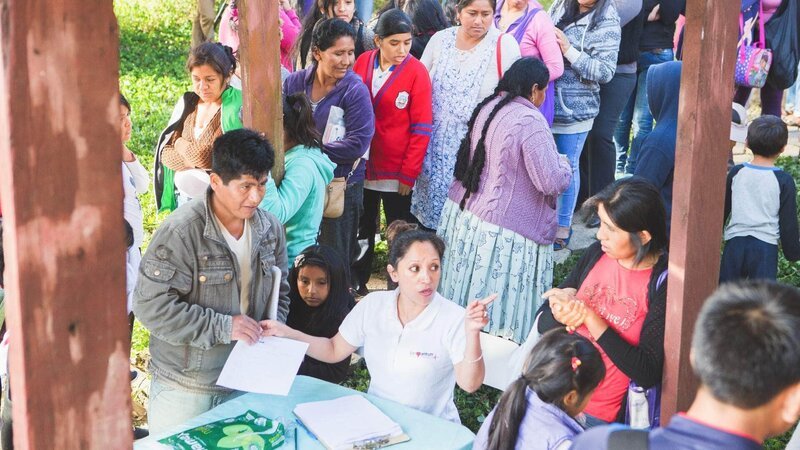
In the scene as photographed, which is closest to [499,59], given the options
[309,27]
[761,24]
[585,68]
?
[585,68]

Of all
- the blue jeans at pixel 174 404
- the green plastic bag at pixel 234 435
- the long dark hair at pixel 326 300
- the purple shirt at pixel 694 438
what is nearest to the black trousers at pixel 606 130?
the long dark hair at pixel 326 300

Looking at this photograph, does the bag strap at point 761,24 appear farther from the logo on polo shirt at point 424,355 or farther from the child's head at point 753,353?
the child's head at point 753,353

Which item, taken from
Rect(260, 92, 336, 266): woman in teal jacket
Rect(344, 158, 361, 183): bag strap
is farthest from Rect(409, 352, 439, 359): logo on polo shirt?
Rect(344, 158, 361, 183): bag strap

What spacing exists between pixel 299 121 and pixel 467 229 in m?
1.03

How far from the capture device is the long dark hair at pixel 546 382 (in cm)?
265

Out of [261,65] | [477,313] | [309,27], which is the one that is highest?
[309,27]

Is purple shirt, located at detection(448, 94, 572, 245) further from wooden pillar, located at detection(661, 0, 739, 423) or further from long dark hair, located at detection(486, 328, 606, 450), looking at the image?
long dark hair, located at detection(486, 328, 606, 450)

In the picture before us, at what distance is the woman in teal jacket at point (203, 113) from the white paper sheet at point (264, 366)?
1.44 metres

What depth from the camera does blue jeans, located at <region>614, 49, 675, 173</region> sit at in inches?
279

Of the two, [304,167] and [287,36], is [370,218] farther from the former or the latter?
[304,167]

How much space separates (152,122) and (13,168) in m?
7.96

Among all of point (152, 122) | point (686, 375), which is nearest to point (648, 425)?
point (686, 375)

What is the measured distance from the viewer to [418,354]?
338 cm

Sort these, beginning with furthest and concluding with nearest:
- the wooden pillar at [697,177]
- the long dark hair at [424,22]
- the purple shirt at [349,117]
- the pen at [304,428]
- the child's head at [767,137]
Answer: the long dark hair at [424,22]
the purple shirt at [349,117]
the child's head at [767,137]
the pen at [304,428]
the wooden pillar at [697,177]
